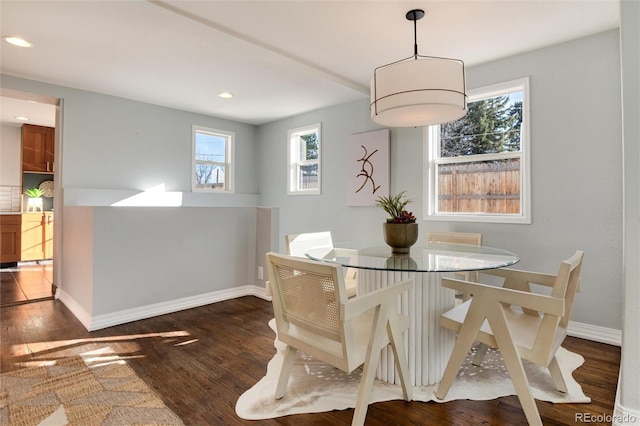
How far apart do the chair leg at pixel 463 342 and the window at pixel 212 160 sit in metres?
4.44

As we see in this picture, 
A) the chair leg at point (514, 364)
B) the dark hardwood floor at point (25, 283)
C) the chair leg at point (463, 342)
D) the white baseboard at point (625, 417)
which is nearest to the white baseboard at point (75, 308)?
the dark hardwood floor at point (25, 283)

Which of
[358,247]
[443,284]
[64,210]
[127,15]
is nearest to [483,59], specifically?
[358,247]

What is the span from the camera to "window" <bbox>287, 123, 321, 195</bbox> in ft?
16.7

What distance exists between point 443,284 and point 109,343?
8.31ft

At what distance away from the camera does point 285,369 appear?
1832mm

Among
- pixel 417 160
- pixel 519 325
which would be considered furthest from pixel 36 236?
pixel 519 325

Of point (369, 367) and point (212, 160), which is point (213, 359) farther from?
point (212, 160)

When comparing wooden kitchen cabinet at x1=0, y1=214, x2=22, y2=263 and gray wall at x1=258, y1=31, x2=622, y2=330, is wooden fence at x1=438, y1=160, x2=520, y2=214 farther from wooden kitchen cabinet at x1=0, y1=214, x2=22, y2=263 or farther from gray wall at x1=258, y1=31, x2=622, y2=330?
wooden kitchen cabinet at x1=0, y1=214, x2=22, y2=263

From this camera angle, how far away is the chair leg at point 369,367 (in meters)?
1.53

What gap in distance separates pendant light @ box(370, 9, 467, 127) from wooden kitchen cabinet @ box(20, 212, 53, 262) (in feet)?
21.4

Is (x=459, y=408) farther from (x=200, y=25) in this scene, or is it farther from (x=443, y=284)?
(x=200, y=25)

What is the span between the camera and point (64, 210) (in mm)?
3920

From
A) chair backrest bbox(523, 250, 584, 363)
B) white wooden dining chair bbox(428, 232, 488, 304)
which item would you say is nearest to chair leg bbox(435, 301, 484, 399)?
chair backrest bbox(523, 250, 584, 363)

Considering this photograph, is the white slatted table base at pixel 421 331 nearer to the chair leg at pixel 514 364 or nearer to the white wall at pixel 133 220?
the chair leg at pixel 514 364
